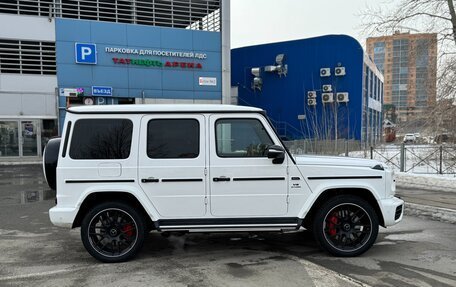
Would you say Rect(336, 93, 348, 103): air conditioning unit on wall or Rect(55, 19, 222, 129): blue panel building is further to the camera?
Rect(336, 93, 348, 103): air conditioning unit on wall

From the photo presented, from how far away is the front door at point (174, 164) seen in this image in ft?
18.2

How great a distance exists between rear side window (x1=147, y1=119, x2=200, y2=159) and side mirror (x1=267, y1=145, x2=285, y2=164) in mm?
988

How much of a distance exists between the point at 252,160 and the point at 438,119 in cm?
1265

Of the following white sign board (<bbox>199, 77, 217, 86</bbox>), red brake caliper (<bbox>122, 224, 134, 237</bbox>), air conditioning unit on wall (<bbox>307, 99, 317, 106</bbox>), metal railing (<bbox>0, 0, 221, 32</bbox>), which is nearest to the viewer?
red brake caliper (<bbox>122, 224, 134, 237</bbox>)

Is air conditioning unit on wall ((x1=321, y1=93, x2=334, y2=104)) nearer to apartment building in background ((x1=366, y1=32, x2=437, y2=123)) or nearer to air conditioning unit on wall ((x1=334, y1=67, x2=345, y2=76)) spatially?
air conditioning unit on wall ((x1=334, y1=67, x2=345, y2=76))

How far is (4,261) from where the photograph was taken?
574cm

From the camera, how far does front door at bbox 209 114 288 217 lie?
5574 mm

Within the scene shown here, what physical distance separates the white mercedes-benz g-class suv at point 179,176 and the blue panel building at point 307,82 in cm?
2282

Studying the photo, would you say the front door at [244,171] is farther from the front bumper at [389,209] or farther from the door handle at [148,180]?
the front bumper at [389,209]

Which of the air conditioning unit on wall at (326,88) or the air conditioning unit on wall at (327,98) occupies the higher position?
the air conditioning unit on wall at (326,88)

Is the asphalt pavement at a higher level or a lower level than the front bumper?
lower

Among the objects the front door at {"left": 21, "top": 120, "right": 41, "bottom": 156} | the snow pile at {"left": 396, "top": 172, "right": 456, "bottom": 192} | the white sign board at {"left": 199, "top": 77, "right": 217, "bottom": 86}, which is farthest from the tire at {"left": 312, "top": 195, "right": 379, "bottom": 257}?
the front door at {"left": 21, "top": 120, "right": 41, "bottom": 156}

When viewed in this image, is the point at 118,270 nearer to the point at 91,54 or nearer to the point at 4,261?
the point at 4,261

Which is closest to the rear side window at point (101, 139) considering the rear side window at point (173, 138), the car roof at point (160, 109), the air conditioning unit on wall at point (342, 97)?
the car roof at point (160, 109)
